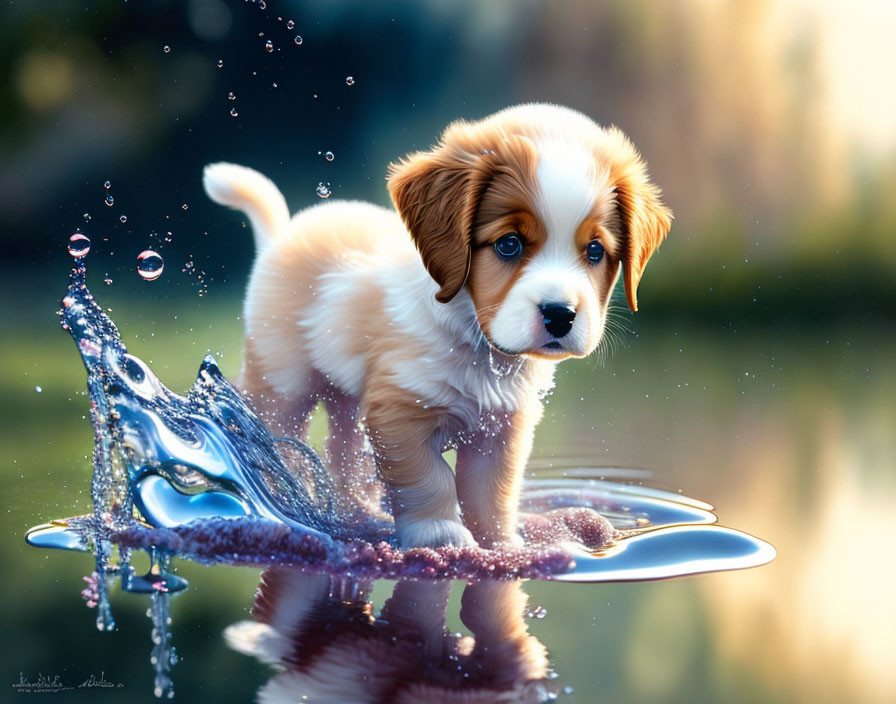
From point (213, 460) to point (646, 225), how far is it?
143 cm

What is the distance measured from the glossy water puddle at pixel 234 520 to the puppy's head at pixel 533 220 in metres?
0.68

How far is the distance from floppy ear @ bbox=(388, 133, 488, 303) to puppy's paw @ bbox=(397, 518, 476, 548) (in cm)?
65

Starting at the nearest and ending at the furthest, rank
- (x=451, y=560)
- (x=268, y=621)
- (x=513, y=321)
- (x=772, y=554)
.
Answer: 1. (x=268, y=621)
2. (x=513, y=321)
3. (x=451, y=560)
4. (x=772, y=554)

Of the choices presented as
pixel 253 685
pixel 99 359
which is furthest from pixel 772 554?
pixel 99 359

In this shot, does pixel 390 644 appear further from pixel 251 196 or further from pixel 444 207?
pixel 251 196

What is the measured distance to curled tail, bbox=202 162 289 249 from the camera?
3668 mm

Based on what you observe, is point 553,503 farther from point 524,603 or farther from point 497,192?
point 497,192

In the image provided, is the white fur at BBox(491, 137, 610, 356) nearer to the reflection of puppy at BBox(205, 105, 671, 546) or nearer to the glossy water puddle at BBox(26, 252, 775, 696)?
the reflection of puppy at BBox(205, 105, 671, 546)

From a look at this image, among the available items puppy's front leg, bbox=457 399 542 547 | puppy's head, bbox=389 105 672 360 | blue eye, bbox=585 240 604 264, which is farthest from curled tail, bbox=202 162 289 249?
blue eye, bbox=585 240 604 264

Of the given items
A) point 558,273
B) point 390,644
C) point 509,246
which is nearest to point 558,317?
point 558,273

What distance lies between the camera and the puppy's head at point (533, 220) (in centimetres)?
258

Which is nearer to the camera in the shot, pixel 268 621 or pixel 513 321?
pixel 268 621

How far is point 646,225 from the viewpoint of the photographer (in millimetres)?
2850

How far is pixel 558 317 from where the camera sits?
8.30 feet
